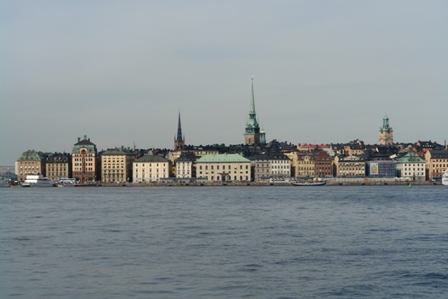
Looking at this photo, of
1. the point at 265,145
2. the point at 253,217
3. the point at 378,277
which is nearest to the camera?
the point at 378,277

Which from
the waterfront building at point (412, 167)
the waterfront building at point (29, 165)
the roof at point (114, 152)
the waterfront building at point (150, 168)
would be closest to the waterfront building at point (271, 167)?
the waterfront building at point (150, 168)

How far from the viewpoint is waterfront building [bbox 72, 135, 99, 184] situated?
131000 mm

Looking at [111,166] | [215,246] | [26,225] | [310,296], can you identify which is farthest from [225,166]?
[310,296]

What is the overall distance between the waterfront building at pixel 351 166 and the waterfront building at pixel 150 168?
2590cm

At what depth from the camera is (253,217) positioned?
3766 centimetres

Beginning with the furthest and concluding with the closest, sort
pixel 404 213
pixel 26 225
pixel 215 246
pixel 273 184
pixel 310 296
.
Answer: pixel 273 184
pixel 404 213
pixel 26 225
pixel 215 246
pixel 310 296

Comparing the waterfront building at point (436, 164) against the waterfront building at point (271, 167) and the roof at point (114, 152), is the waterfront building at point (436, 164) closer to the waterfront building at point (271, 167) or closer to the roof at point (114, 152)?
the waterfront building at point (271, 167)

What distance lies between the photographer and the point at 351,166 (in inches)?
5167

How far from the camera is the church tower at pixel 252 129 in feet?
521

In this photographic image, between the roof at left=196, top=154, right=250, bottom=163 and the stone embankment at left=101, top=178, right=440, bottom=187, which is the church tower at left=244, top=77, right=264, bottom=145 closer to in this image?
the roof at left=196, top=154, right=250, bottom=163

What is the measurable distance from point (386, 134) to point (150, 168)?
54762 mm

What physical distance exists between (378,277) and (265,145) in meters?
133

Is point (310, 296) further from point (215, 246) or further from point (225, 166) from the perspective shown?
point (225, 166)

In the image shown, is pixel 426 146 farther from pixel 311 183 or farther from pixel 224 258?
pixel 224 258
